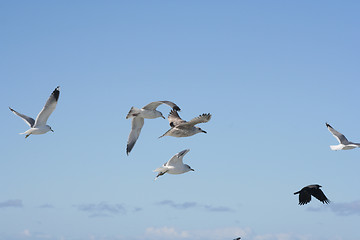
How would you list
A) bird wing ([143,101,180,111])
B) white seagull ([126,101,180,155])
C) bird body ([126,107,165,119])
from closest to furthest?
bird wing ([143,101,180,111]) → white seagull ([126,101,180,155]) → bird body ([126,107,165,119])

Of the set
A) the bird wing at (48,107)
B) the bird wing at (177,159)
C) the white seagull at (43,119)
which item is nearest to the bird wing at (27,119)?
the white seagull at (43,119)

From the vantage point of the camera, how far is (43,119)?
27031 millimetres

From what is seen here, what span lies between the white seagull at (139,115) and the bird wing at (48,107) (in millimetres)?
3344

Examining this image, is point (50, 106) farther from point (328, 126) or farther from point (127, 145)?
point (328, 126)

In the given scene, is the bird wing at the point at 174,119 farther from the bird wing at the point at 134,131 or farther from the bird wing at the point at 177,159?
the bird wing at the point at 177,159

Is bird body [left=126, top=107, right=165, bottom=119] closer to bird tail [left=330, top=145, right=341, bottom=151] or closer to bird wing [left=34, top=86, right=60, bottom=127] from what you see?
bird wing [left=34, top=86, right=60, bottom=127]

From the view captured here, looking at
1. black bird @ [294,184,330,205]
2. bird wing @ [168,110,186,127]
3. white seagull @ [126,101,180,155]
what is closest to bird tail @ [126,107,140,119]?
white seagull @ [126,101,180,155]

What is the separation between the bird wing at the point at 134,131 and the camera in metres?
27.1

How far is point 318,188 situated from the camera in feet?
88.4

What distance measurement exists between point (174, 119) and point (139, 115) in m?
1.56

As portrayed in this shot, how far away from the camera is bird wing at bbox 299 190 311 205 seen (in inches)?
1035

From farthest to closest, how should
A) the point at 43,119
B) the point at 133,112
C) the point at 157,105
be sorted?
the point at 43,119 < the point at 133,112 < the point at 157,105

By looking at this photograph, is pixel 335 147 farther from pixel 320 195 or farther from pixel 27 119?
pixel 27 119

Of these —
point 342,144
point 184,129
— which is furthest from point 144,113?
point 342,144
